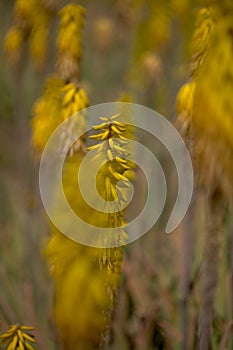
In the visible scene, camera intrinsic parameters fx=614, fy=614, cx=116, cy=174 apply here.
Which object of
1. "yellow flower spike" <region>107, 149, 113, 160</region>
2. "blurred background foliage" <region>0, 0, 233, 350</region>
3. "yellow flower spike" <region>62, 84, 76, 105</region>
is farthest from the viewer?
"blurred background foliage" <region>0, 0, 233, 350</region>

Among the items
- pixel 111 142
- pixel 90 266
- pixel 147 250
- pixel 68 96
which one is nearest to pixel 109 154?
pixel 111 142

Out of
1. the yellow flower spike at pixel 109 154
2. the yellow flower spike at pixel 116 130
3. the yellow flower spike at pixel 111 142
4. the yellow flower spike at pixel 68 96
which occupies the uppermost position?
the yellow flower spike at pixel 68 96

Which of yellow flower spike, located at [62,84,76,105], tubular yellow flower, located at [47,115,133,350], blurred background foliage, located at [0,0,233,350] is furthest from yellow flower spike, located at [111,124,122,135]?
yellow flower spike, located at [62,84,76,105]

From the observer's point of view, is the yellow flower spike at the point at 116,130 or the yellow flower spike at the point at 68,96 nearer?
the yellow flower spike at the point at 116,130

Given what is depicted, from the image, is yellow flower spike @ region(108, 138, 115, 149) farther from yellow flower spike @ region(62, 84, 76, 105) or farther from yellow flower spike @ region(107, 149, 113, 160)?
yellow flower spike @ region(62, 84, 76, 105)

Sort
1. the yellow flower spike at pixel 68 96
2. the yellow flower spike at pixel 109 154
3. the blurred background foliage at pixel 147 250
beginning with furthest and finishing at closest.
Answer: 1. the blurred background foliage at pixel 147 250
2. the yellow flower spike at pixel 68 96
3. the yellow flower spike at pixel 109 154

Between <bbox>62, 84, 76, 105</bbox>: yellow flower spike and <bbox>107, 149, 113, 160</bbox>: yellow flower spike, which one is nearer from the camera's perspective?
<bbox>107, 149, 113, 160</bbox>: yellow flower spike

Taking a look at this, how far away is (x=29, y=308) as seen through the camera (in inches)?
73.0

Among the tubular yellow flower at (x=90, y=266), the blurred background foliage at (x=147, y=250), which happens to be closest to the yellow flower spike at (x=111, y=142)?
the tubular yellow flower at (x=90, y=266)

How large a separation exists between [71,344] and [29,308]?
89 centimetres

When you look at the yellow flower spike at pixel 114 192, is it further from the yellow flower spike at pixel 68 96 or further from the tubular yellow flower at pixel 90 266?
the yellow flower spike at pixel 68 96

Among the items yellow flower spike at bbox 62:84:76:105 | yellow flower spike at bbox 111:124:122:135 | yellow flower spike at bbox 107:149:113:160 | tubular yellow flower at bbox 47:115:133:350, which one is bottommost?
tubular yellow flower at bbox 47:115:133:350

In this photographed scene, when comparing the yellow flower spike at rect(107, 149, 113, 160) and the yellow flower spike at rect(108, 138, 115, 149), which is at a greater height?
the yellow flower spike at rect(108, 138, 115, 149)

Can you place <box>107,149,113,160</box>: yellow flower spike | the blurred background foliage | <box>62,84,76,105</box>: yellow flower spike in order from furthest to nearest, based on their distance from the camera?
the blurred background foliage < <box>62,84,76,105</box>: yellow flower spike < <box>107,149,113,160</box>: yellow flower spike
